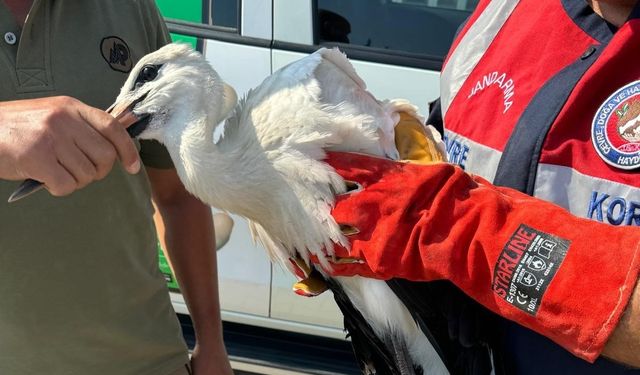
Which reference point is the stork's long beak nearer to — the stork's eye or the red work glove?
the stork's eye

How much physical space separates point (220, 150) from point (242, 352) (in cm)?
155

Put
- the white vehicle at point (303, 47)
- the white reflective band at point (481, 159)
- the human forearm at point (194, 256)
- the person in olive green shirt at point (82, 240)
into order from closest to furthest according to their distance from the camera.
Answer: the white reflective band at point (481, 159)
the person in olive green shirt at point (82, 240)
the human forearm at point (194, 256)
the white vehicle at point (303, 47)

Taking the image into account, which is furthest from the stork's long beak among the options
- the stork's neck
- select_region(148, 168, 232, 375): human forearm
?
select_region(148, 168, 232, 375): human forearm

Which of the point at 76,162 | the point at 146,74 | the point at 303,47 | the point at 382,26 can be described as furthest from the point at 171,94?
the point at 382,26

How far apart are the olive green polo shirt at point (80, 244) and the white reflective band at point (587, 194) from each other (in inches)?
35.7

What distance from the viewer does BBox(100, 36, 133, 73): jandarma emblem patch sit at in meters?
1.49

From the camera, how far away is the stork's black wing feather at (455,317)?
1.32m

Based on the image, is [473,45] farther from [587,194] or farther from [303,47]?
[303,47]

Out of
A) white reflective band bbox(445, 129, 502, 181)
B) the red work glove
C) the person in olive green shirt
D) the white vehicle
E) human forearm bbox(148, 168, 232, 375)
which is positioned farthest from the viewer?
the white vehicle

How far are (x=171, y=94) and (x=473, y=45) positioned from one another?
0.68 m

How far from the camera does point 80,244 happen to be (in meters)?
1.44

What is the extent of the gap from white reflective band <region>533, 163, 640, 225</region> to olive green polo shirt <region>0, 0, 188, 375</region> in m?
0.91

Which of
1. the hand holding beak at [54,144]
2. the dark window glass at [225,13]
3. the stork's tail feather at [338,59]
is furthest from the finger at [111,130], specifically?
the dark window glass at [225,13]

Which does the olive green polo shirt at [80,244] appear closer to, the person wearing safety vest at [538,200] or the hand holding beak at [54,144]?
the hand holding beak at [54,144]
